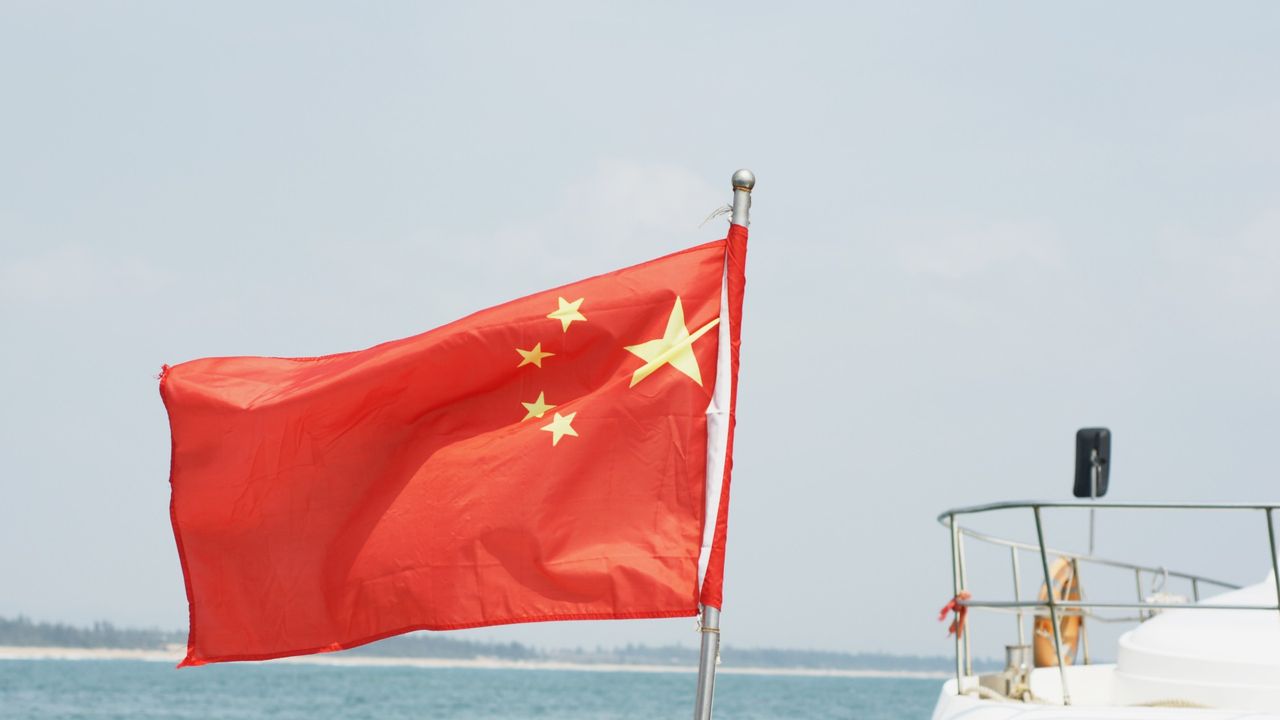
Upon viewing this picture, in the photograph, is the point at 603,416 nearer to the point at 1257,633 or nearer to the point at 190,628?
the point at 190,628

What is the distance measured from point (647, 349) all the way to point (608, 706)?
81.4 m

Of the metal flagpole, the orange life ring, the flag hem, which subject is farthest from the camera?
the orange life ring

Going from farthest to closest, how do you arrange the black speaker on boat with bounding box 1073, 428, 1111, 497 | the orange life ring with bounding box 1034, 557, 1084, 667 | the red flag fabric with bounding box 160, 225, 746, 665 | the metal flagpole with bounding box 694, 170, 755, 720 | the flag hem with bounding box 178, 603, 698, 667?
the orange life ring with bounding box 1034, 557, 1084, 667 → the black speaker on boat with bounding box 1073, 428, 1111, 497 → the red flag fabric with bounding box 160, 225, 746, 665 → the flag hem with bounding box 178, 603, 698, 667 → the metal flagpole with bounding box 694, 170, 755, 720

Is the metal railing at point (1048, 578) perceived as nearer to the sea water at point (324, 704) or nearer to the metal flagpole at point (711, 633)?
the metal flagpole at point (711, 633)

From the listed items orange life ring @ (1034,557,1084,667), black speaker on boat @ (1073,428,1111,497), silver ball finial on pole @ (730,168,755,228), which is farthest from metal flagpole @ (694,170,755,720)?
orange life ring @ (1034,557,1084,667)

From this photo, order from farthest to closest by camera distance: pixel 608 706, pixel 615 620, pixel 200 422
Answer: pixel 608 706
pixel 200 422
pixel 615 620

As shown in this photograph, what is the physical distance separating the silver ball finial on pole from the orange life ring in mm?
5759

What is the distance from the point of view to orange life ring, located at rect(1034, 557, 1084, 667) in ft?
41.3

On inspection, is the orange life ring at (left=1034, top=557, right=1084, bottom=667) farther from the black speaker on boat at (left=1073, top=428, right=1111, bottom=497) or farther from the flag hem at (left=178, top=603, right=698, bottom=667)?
the flag hem at (left=178, top=603, right=698, bottom=667)

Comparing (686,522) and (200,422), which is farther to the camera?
(200,422)

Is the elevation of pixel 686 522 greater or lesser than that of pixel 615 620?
greater

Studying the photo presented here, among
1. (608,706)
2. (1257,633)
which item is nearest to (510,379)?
(1257,633)

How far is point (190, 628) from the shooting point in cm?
827

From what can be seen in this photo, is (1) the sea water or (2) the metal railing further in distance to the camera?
(1) the sea water
